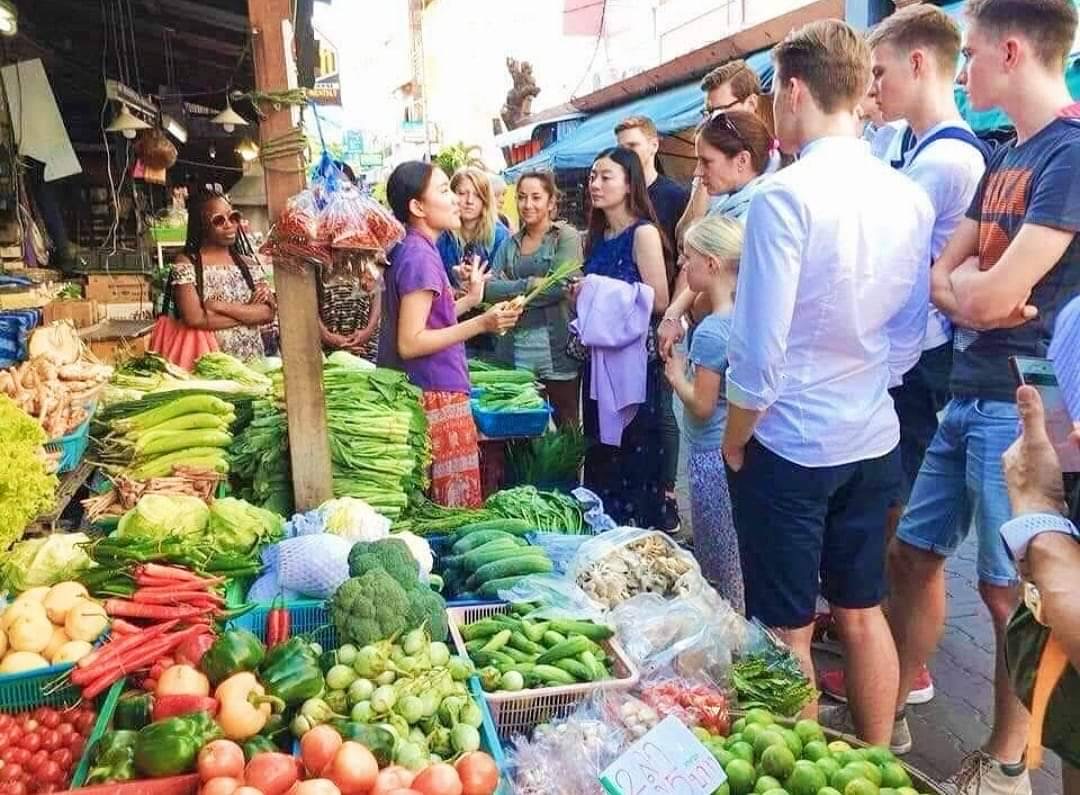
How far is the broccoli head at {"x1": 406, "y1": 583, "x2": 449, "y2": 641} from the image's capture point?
8.03ft

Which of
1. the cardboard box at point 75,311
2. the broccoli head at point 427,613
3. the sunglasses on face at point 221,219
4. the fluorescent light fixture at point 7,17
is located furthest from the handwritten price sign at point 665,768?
the cardboard box at point 75,311

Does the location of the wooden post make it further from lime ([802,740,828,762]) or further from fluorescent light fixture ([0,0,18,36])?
fluorescent light fixture ([0,0,18,36])

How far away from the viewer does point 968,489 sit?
3.00 metres

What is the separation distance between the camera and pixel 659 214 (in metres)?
5.48

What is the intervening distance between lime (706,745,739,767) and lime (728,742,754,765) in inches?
0.6

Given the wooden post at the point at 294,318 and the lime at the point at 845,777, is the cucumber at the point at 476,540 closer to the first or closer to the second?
the wooden post at the point at 294,318

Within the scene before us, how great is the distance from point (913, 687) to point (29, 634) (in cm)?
335

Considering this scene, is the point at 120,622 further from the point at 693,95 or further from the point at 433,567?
the point at 693,95

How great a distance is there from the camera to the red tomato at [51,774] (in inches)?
87.7

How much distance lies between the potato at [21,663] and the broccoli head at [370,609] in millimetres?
835

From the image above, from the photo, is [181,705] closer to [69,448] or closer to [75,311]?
[69,448]

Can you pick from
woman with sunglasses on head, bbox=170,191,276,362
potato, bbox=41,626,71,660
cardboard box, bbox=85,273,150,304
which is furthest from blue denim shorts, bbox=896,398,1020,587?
cardboard box, bbox=85,273,150,304

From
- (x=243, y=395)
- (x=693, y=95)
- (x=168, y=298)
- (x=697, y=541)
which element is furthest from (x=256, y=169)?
(x=697, y=541)

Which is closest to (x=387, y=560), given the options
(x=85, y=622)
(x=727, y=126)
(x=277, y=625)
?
(x=277, y=625)
